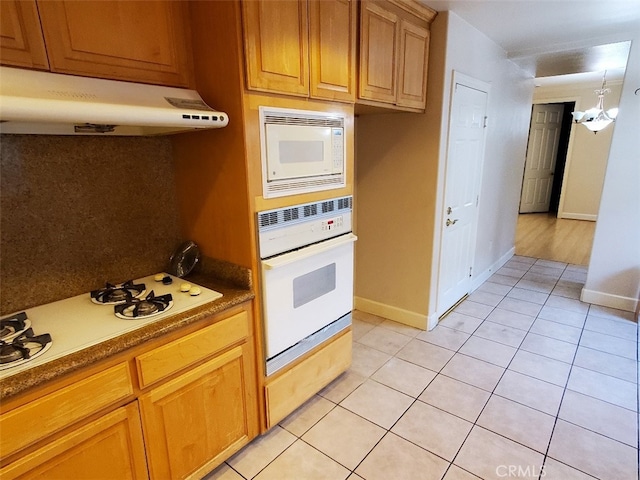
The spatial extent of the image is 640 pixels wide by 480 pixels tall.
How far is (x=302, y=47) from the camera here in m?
1.64

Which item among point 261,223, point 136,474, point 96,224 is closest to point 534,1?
point 261,223

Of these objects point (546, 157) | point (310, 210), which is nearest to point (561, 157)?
point (546, 157)

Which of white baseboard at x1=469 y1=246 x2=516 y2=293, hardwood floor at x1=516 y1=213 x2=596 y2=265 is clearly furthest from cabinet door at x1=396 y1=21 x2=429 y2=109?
hardwood floor at x1=516 y1=213 x2=596 y2=265

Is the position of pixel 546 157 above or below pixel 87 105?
below

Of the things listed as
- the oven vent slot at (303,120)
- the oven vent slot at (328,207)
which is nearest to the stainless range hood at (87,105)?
the oven vent slot at (303,120)

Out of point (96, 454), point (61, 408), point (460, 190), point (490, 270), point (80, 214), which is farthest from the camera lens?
point (490, 270)

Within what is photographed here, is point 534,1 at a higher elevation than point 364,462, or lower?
higher

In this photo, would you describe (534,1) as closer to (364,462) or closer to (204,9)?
(204,9)

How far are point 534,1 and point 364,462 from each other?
2.90 m

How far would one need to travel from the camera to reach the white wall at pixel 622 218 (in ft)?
9.89

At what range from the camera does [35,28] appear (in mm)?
1192

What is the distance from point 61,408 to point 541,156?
8453 millimetres

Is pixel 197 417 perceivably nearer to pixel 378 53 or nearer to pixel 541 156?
pixel 378 53

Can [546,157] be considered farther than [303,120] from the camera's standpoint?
Yes
